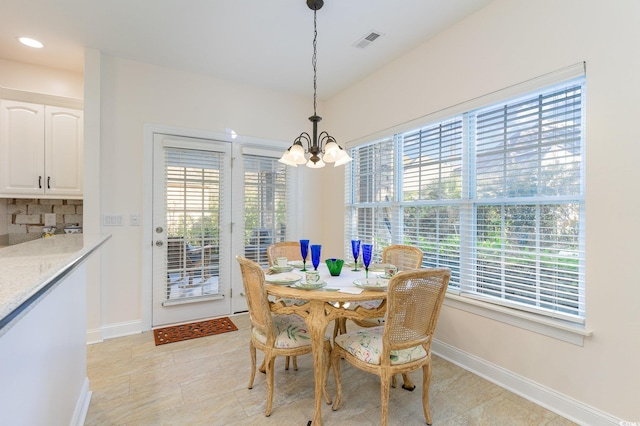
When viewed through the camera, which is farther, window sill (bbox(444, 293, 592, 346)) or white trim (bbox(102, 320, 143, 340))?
white trim (bbox(102, 320, 143, 340))

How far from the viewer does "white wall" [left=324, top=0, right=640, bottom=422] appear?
1.65 metres

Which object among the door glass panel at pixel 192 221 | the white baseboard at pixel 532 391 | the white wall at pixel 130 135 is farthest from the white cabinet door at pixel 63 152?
the white baseboard at pixel 532 391

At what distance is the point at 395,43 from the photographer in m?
2.85

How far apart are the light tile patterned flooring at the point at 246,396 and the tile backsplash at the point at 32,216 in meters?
1.57

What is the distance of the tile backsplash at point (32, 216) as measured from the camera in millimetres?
3182

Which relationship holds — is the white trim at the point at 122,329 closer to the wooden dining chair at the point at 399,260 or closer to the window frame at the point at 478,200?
the wooden dining chair at the point at 399,260

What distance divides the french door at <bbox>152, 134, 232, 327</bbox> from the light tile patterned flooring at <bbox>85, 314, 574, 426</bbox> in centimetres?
77

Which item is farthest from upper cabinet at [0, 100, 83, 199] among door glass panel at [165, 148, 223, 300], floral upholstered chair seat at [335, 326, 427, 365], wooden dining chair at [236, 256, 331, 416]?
Answer: floral upholstered chair seat at [335, 326, 427, 365]

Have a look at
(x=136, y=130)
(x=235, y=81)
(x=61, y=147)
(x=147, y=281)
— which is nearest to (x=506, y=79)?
(x=235, y=81)

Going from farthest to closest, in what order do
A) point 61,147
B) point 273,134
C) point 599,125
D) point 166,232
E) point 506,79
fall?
1. point 273,134
2. point 166,232
3. point 61,147
4. point 506,79
5. point 599,125

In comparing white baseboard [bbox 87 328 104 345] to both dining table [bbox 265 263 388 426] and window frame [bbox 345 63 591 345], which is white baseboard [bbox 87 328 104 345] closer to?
dining table [bbox 265 263 388 426]

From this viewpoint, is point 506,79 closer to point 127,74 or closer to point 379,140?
point 379,140

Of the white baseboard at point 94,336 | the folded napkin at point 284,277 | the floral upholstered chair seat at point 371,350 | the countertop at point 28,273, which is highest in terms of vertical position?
the countertop at point 28,273

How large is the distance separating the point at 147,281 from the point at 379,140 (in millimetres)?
2986
